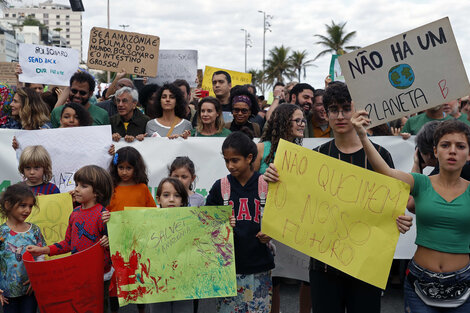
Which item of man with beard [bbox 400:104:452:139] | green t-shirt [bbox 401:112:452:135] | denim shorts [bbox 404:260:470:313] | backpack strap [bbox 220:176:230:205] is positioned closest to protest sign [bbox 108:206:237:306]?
backpack strap [bbox 220:176:230:205]

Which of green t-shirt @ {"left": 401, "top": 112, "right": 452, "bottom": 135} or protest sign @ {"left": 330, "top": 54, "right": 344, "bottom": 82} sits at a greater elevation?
protest sign @ {"left": 330, "top": 54, "right": 344, "bottom": 82}

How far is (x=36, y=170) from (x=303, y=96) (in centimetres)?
339

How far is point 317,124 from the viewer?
588cm

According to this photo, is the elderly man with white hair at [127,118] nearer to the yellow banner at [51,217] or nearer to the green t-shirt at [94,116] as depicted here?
the green t-shirt at [94,116]

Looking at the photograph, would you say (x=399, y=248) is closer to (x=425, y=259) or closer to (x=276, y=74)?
(x=425, y=259)

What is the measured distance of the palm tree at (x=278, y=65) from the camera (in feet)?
246

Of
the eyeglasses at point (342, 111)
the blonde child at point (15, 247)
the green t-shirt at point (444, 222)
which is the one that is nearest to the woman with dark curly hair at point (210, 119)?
the blonde child at point (15, 247)

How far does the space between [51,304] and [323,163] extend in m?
2.04

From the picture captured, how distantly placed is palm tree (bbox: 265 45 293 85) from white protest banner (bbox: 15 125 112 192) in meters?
70.0

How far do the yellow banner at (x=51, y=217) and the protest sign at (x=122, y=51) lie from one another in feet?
10.5

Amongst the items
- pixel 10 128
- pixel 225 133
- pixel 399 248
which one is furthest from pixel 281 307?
pixel 10 128

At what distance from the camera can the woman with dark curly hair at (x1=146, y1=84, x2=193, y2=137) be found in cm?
566

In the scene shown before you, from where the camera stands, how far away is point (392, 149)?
5578mm

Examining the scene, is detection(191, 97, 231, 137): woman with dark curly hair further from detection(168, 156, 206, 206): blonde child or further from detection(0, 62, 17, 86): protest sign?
detection(0, 62, 17, 86): protest sign
